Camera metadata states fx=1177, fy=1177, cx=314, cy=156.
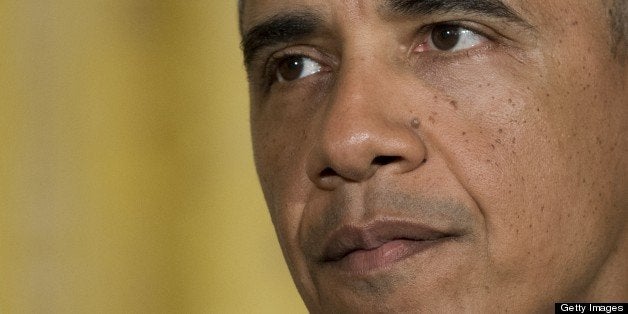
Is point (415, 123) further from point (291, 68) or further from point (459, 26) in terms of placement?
point (291, 68)

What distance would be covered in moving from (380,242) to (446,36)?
296 mm

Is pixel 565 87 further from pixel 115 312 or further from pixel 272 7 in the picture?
pixel 115 312

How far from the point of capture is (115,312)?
287 cm

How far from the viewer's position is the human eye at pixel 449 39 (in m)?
1.57

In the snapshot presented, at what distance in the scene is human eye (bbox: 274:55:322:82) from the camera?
173 cm

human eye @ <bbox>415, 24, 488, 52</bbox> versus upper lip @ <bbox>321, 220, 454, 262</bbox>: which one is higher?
human eye @ <bbox>415, 24, 488, 52</bbox>

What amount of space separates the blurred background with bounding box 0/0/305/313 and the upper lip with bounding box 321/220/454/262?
4.24 feet

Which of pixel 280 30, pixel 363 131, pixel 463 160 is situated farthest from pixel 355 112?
pixel 280 30

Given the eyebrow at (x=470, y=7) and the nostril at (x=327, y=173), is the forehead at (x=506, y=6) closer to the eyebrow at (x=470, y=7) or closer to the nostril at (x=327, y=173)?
the eyebrow at (x=470, y=7)

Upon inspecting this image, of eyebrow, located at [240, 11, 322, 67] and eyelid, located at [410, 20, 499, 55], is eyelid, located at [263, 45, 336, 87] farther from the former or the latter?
eyelid, located at [410, 20, 499, 55]

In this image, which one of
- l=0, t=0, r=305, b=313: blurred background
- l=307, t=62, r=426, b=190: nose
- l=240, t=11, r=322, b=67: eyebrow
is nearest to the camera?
l=307, t=62, r=426, b=190: nose

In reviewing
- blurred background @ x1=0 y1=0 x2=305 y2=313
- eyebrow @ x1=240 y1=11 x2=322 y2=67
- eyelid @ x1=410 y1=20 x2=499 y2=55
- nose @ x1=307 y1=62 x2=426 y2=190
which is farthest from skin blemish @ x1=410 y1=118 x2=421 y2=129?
blurred background @ x1=0 y1=0 x2=305 y2=313

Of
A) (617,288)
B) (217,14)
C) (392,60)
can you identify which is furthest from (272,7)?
(217,14)

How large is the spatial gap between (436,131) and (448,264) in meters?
0.17
